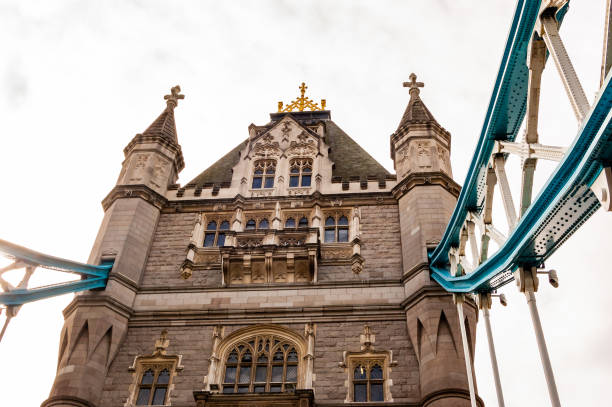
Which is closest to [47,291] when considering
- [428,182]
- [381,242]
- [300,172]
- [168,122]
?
[381,242]

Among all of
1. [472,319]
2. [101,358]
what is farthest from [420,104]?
[101,358]

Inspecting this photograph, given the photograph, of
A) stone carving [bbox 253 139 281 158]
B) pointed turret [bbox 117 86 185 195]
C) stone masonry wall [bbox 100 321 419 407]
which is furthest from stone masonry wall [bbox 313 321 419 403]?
stone carving [bbox 253 139 281 158]

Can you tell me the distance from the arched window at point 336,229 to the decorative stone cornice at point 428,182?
1.72m

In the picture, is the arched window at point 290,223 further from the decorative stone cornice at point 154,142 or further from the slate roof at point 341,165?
the decorative stone cornice at point 154,142

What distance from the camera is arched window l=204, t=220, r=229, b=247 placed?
63.4 ft

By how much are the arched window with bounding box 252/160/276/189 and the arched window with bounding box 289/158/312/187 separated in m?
0.60

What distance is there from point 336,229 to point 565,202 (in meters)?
10.9

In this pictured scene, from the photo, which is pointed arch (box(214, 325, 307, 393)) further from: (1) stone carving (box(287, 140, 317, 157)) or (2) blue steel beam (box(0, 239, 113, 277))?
(1) stone carving (box(287, 140, 317, 157))

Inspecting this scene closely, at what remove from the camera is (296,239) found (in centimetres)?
1869

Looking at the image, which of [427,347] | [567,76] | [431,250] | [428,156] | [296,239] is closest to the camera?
[567,76]

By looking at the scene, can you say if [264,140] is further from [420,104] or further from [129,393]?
[129,393]

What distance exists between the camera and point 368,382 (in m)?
14.9

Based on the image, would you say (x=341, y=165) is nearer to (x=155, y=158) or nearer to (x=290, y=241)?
(x=290, y=241)

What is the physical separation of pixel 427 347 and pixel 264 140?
425 inches
